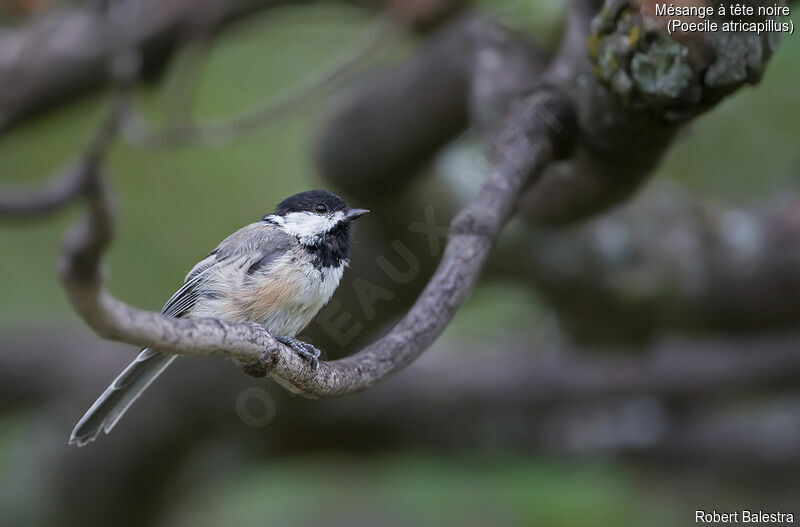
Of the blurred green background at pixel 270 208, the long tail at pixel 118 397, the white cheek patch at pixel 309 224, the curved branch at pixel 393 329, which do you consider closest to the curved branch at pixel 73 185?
the curved branch at pixel 393 329

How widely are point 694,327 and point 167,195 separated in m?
2.69

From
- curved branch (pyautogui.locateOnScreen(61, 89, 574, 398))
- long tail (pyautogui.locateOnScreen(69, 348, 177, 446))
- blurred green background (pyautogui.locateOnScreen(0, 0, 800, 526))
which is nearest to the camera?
curved branch (pyautogui.locateOnScreen(61, 89, 574, 398))

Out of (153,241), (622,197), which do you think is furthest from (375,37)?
(153,241)

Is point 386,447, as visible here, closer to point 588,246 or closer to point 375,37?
point 588,246

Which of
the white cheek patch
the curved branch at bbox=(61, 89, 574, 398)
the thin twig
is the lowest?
the curved branch at bbox=(61, 89, 574, 398)

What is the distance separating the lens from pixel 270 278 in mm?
2469

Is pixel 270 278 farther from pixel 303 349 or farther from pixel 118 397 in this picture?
pixel 118 397

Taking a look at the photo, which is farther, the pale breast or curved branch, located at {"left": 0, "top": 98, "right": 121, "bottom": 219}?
the pale breast

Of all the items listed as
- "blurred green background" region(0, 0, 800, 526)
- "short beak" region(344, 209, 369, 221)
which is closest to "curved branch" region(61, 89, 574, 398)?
"short beak" region(344, 209, 369, 221)

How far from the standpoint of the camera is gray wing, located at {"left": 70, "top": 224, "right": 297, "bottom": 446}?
2262 millimetres

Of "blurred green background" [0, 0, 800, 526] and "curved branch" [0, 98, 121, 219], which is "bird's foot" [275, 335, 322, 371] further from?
"blurred green background" [0, 0, 800, 526]

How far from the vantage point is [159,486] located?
4.32 m

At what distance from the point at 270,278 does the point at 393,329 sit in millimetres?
687

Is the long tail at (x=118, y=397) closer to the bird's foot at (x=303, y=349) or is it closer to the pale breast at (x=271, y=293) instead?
the pale breast at (x=271, y=293)
